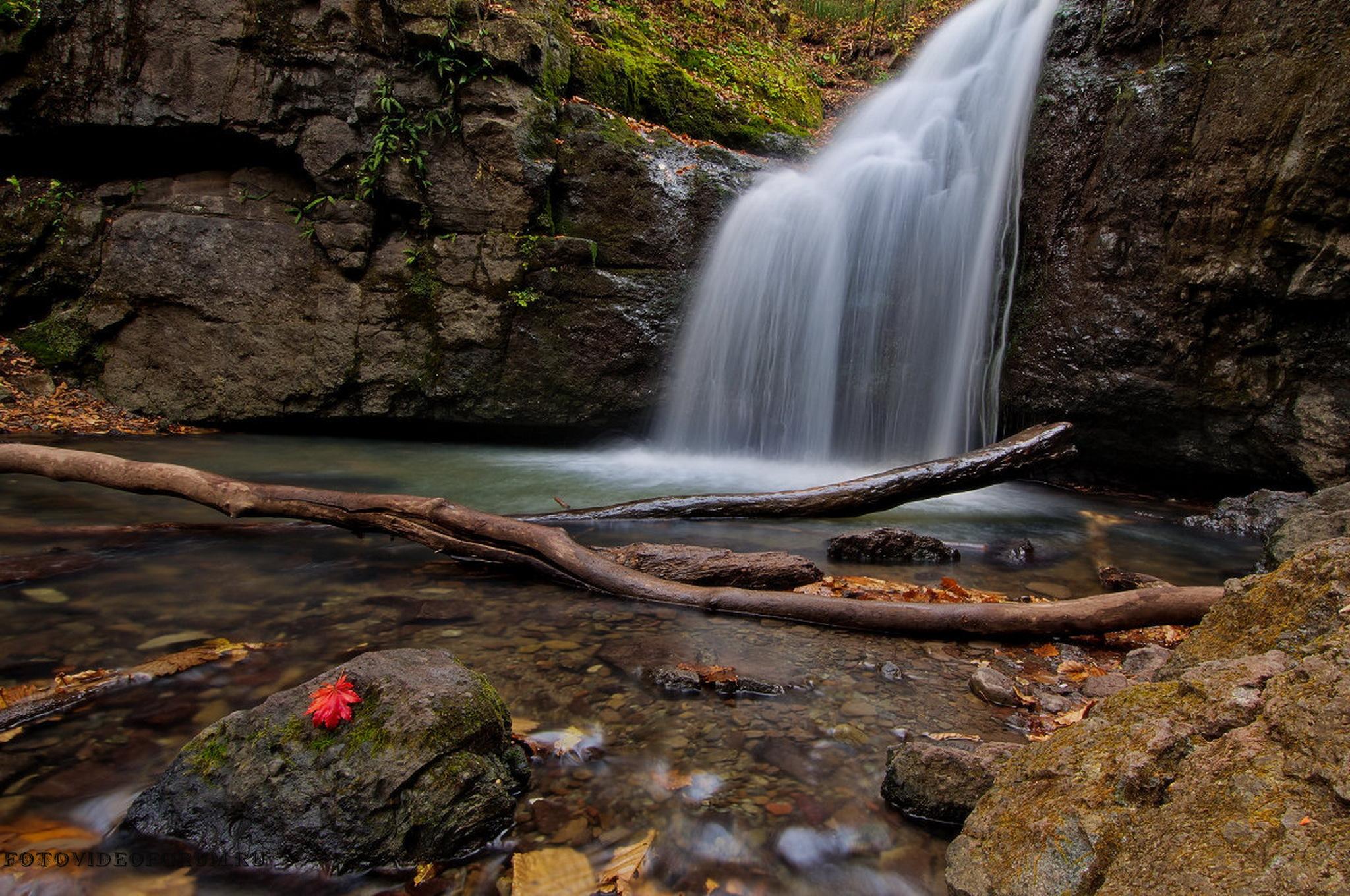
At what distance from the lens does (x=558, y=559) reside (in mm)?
3633

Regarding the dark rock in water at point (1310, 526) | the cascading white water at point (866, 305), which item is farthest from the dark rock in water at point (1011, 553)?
the cascading white water at point (866, 305)

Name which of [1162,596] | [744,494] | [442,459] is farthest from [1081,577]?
[442,459]

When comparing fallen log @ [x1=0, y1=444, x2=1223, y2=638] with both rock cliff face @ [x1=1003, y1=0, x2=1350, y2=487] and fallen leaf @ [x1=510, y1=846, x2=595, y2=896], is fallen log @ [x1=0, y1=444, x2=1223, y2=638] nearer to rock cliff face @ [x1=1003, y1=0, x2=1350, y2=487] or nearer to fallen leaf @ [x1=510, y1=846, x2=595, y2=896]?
fallen leaf @ [x1=510, y1=846, x2=595, y2=896]

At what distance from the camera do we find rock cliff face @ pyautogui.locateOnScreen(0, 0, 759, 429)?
26.8 feet

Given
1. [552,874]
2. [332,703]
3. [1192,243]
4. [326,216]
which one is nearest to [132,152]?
[326,216]

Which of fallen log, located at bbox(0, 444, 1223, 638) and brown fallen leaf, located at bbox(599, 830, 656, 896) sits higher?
fallen log, located at bbox(0, 444, 1223, 638)

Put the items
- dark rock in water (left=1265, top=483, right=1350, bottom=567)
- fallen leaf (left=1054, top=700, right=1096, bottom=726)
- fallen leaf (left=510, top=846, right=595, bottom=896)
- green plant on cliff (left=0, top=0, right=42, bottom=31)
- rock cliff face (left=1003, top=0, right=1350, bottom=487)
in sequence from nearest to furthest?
fallen leaf (left=510, top=846, right=595, bottom=896), fallen leaf (left=1054, top=700, right=1096, bottom=726), dark rock in water (left=1265, top=483, right=1350, bottom=567), rock cliff face (left=1003, top=0, right=1350, bottom=487), green plant on cliff (left=0, top=0, right=42, bottom=31)

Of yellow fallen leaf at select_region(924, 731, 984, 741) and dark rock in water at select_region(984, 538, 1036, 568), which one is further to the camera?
dark rock in water at select_region(984, 538, 1036, 568)

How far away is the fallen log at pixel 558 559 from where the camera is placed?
3.06 m

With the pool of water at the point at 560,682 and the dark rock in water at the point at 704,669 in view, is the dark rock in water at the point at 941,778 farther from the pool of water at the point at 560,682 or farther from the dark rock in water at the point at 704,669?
the dark rock in water at the point at 704,669

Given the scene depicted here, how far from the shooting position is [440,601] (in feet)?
11.0

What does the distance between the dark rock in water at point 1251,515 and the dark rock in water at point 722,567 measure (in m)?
5.36

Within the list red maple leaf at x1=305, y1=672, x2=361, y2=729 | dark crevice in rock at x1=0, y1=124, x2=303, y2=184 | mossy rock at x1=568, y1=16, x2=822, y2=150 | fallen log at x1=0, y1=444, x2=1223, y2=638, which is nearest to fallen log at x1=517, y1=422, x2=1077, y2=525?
fallen log at x1=0, y1=444, x2=1223, y2=638

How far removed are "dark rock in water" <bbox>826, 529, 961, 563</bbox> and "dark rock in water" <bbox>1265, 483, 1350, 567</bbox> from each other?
2.00 m
